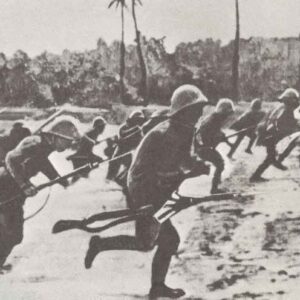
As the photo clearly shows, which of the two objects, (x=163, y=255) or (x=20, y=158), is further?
(x=20, y=158)

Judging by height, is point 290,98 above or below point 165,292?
above

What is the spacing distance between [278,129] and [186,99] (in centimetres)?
69

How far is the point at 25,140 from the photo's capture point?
504cm

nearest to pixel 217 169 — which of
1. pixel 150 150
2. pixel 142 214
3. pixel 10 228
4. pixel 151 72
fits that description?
pixel 150 150

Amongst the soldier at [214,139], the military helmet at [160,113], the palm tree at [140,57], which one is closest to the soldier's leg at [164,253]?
the soldier at [214,139]

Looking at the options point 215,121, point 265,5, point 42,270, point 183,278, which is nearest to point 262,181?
point 215,121

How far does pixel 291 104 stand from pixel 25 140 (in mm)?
1866

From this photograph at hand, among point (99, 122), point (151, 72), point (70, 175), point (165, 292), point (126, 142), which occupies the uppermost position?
point (151, 72)

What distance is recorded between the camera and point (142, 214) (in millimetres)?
4793

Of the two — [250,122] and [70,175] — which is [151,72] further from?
[70,175]

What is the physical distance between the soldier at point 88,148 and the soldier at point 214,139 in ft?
2.29

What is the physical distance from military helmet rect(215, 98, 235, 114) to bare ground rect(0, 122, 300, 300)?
0.27m

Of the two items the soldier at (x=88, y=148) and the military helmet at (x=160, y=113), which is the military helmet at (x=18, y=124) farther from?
the military helmet at (x=160, y=113)

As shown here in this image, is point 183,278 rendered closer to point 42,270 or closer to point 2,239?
point 42,270
